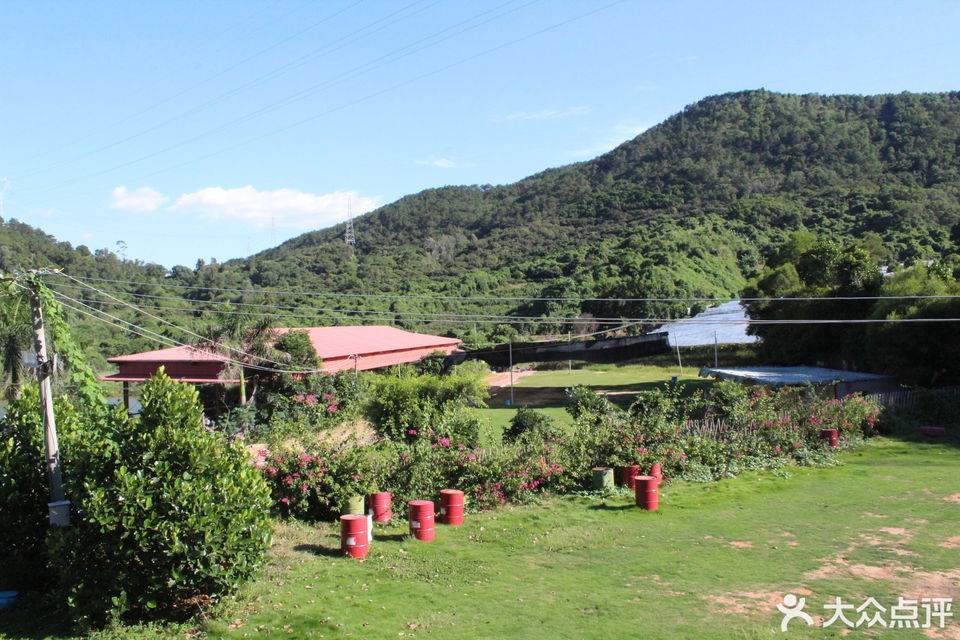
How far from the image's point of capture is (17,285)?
8008mm

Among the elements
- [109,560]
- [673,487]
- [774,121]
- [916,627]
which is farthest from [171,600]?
[774,121]

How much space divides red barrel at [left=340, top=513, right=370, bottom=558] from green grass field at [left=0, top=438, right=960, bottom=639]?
0.17 m

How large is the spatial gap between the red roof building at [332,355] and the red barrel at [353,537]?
751cm

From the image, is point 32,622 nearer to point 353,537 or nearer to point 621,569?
point 353,537

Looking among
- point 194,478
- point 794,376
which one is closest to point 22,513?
point 194,478

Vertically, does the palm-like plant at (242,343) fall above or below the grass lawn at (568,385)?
above

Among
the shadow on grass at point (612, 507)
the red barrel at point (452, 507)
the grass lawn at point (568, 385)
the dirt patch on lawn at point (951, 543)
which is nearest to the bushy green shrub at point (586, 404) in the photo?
the shadow on grass at point (612, 507)

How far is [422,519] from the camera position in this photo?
10.4 meters

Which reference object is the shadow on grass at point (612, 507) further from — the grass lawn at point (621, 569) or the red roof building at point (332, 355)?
the red roof building at point (332, 355)

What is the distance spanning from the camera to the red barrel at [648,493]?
12344 millimetres

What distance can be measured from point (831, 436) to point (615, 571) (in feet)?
37.4

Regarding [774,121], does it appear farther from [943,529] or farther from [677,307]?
[943,529]

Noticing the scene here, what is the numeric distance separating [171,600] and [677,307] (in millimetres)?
51748

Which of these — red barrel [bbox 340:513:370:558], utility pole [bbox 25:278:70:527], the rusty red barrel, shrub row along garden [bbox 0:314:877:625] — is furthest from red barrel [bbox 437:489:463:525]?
the rusty red barrel
